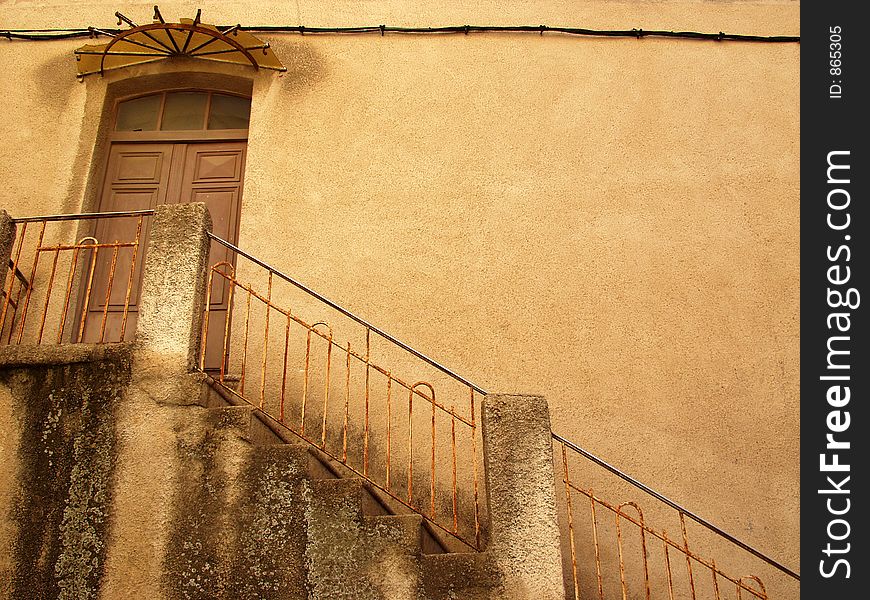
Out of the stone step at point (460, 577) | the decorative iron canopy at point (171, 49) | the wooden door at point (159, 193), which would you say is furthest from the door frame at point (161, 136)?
the stone step at point (460, 577)

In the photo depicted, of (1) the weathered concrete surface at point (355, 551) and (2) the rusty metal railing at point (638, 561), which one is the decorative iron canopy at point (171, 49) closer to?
(2) the rusty metal railing at point (638, 561)

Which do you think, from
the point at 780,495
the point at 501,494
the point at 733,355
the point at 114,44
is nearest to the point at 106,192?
the point at 114,44

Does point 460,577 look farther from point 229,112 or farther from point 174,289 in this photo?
point 229,112

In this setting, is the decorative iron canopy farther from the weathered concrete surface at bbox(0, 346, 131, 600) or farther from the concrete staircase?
Answer: the concrete staircase

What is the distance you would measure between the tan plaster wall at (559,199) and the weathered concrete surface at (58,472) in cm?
265

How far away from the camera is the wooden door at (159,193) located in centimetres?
777

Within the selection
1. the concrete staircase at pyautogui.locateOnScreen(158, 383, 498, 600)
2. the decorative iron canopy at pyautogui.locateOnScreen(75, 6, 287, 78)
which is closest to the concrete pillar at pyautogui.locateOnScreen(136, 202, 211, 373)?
the concrete staircase at pyautogui.locateOnScreen(158, 383, 498, 600)

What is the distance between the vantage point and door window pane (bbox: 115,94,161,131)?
8789mm

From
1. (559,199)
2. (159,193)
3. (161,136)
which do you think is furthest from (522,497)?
(161,136)

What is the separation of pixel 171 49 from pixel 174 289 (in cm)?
391

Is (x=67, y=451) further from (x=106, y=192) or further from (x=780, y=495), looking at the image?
(x=780, y=495)

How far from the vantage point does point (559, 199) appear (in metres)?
8.02

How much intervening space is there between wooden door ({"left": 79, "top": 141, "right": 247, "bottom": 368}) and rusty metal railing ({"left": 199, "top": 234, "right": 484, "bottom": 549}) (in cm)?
57

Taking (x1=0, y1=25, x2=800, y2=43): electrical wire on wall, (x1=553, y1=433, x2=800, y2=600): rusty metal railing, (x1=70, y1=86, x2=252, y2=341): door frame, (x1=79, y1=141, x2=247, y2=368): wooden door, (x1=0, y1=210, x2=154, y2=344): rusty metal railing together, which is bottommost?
(x1=553, y1=433, x2=800, y2=600): rusty metal railing
